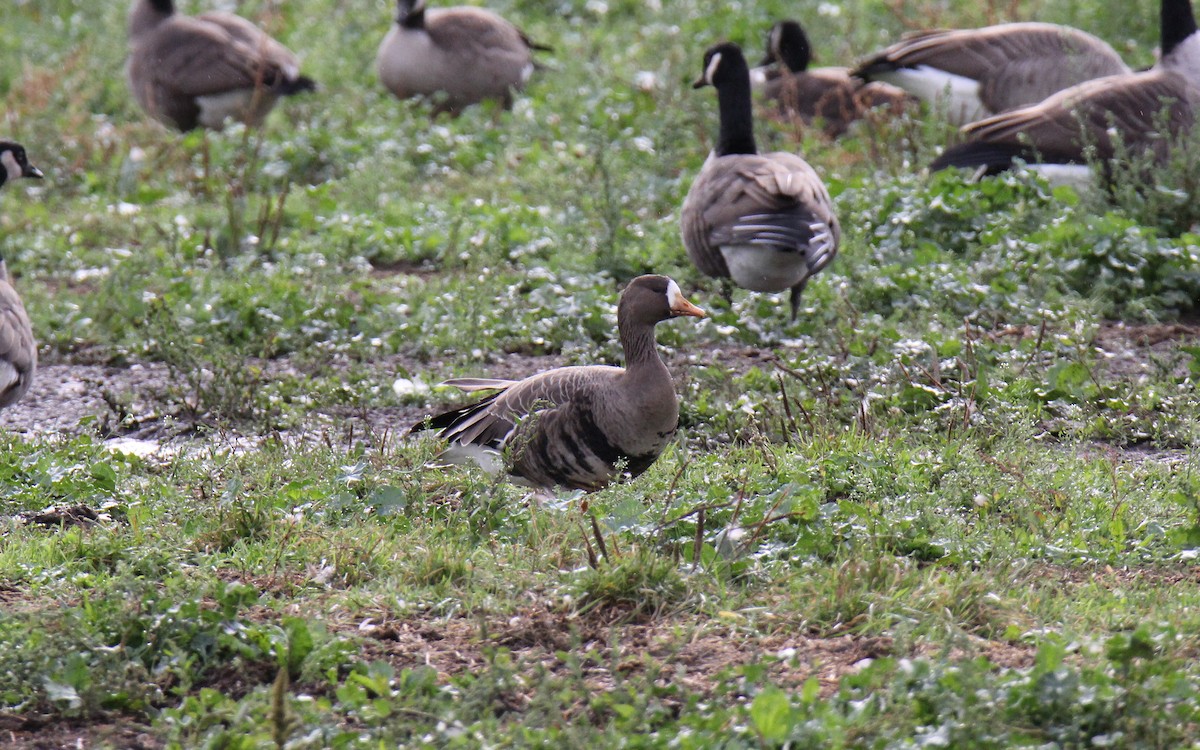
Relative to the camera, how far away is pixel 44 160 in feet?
37.3

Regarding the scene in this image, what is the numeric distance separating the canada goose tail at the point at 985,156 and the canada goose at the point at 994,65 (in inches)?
40.8

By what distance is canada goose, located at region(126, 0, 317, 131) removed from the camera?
1234 cm

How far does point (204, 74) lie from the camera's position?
40.5ft

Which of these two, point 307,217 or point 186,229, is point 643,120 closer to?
point 307,217

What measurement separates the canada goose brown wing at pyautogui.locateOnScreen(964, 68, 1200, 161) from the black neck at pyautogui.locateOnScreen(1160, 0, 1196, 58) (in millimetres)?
434

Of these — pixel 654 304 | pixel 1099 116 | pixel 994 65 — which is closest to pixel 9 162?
pixel 654 304

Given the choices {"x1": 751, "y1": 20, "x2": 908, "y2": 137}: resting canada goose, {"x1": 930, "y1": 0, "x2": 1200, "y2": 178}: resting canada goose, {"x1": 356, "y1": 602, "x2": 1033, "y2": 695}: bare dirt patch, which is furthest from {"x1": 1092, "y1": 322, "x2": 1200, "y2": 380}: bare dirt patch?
{"x1": 751, "y1": 20, "x2": 908, "y2": 137}: resting canada goose

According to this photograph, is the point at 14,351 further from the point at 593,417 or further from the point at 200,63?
the point at 200,63

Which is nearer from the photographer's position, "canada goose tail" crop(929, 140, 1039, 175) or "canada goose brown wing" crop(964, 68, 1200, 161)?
"canada goose brown wing" crop(964, 68, 1200, 161)

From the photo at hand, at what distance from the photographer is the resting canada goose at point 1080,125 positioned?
9.02 metres

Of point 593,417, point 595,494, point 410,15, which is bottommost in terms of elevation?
point 595,494

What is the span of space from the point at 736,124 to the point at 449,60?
5.00m

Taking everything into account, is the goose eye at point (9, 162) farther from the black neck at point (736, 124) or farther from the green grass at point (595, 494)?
the black neck at point (736, 124)

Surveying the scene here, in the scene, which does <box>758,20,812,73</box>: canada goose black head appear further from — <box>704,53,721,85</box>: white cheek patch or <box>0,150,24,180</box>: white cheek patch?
<box>0,150,24,180</box>: white cheek patch
